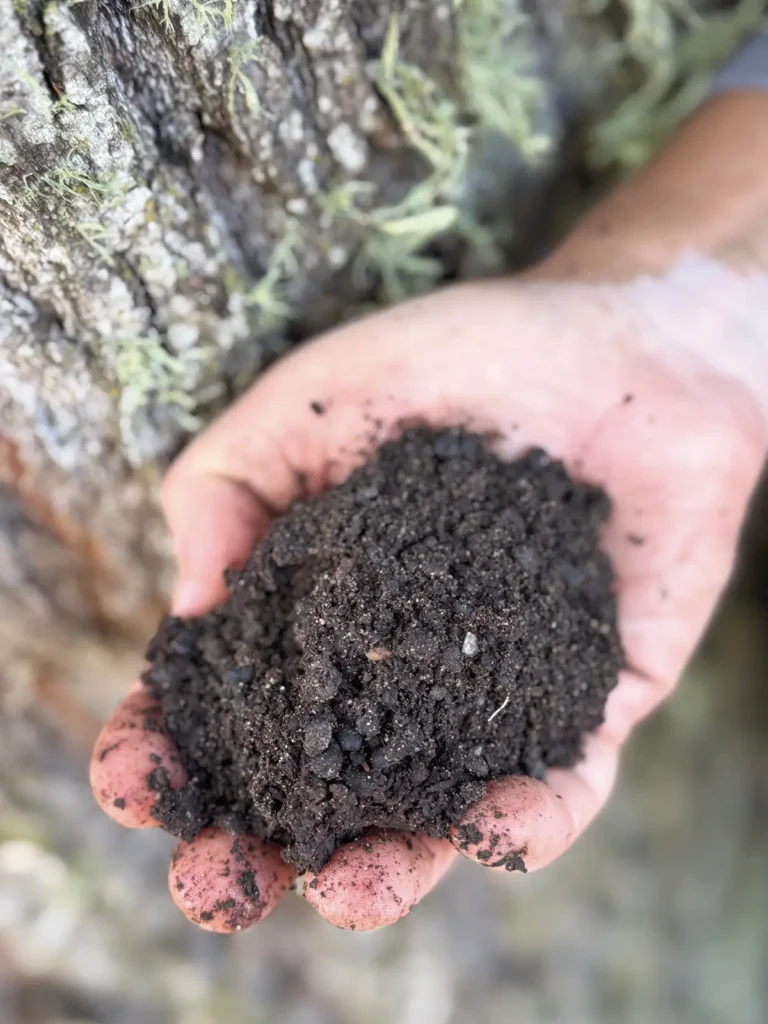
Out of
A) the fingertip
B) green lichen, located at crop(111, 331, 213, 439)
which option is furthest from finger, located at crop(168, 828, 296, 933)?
green lichen, located at crop(111, 331, 213, 439)

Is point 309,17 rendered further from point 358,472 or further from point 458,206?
point 358,472

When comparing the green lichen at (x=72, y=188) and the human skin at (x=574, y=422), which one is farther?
the human skin at (x=574, y=422)

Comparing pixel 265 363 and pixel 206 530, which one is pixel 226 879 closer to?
pixel 206 530

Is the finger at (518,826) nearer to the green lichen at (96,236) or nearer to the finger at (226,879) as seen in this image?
the finger at (226,879)

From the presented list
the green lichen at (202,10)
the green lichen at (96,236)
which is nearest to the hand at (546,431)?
the green lichen at (96,236)

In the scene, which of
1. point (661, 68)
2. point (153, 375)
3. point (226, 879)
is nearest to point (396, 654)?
point (226, 879)

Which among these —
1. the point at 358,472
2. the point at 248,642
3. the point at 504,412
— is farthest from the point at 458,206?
the point at 248,642
